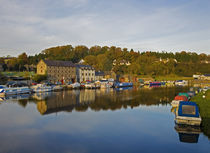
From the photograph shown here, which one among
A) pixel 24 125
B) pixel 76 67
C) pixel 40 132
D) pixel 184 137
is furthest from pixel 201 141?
pixel 76 67

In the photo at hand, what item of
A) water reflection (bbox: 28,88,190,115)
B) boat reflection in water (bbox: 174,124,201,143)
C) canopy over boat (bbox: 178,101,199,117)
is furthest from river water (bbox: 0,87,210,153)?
water reflection (bbox: 28,88,190,115)

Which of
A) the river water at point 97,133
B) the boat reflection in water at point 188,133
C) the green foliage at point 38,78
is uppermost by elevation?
the green foliage at point 38,78

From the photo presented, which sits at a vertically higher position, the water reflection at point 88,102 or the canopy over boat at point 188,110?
the canopy over boat at point 188,110

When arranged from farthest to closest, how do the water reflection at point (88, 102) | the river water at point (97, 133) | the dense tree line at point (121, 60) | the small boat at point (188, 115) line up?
the dense tree line at point (121, 60), the water reflection at point (88, 102), the small boat at point (188, 115), the river water at point (97, 133)

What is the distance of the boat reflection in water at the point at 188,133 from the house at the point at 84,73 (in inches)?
3054

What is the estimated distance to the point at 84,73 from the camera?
99250 mm

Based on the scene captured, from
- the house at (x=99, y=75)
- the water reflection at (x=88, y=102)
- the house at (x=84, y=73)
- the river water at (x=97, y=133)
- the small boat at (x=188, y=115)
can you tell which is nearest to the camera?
the river water at (x=97, y=133)

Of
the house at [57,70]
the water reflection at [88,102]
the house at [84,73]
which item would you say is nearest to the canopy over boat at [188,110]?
the water reflection at [88,102]

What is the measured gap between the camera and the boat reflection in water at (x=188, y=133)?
19156mm

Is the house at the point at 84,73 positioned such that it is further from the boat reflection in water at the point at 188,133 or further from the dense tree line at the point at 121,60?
the boat reflection in water at the point at 188,133

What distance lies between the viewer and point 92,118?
28.2m

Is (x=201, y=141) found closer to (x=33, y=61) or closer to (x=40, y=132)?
(x=40, y=132)

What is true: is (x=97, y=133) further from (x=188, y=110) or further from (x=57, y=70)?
(x=57, y=70)

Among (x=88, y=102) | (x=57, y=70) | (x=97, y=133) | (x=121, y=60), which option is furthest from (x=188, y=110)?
(x=121, y=60)
